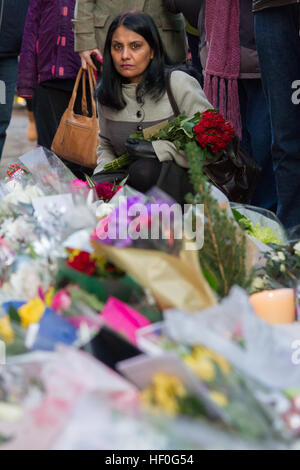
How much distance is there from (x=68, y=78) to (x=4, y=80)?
43 centimetres

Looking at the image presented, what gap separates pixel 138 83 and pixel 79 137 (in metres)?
0.71

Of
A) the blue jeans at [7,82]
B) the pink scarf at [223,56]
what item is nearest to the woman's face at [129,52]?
the pink scarf at [223,56]

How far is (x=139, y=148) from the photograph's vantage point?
11.0ft

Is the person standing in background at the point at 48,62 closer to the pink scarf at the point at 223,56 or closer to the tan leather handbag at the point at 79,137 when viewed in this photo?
the tan leather handbag at the point at 79,137

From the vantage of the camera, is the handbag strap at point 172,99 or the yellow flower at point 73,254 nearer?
the yellow flower at point 73,254

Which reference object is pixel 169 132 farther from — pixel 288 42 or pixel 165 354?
pixel 165 354

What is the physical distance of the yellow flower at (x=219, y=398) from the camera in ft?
3.42

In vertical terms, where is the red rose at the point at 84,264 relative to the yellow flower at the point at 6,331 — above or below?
above

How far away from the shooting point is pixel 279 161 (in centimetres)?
318

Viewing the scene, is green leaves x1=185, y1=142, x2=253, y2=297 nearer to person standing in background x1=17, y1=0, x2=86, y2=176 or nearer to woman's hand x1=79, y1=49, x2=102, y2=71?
woman's hand x1=79, y1=49, x2=102, y2=71

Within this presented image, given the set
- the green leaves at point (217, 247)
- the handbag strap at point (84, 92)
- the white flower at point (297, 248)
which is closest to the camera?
the green leaves at point (217, 247)

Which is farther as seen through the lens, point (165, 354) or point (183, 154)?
point (183, 154)

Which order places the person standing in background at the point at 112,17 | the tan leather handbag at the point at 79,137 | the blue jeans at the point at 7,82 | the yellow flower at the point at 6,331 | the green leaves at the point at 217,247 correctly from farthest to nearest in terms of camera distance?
the blue jeans at the point at 7,82
the tan leather handbag at the point at 79,137
the person standing in background at the point at 112,17
the green leaves at the point at 217,247
the yellow flower at the point at 6,331

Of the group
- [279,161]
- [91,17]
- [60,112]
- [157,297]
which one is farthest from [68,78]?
[157,297]
